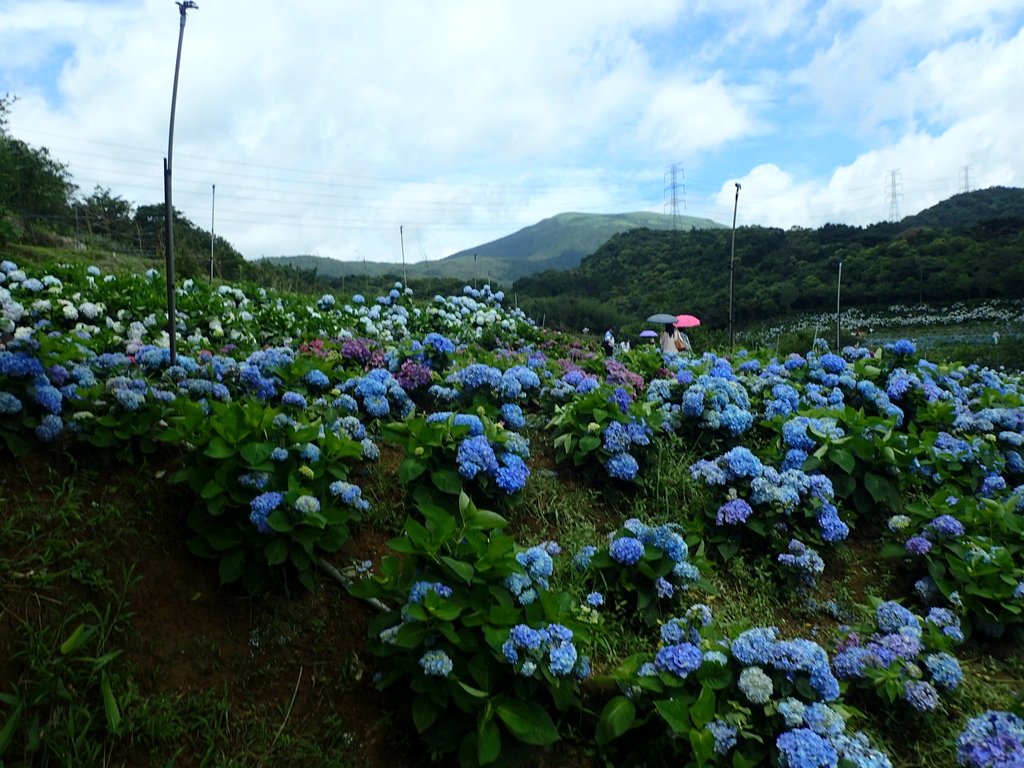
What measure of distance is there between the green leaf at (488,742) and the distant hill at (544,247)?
12.2 m

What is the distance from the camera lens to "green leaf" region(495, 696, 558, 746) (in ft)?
5.52

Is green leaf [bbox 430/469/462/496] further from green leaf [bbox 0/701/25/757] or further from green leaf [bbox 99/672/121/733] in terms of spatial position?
green leaf [bbox 0/701/25/757]

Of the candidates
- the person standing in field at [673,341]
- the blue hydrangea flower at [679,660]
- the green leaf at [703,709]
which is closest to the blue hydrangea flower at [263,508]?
the blue hydrangea flower at [679,660]

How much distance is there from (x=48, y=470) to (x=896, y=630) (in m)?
3.18

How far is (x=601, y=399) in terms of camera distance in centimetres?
348

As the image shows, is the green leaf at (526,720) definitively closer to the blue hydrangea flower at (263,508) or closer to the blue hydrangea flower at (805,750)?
the blue hydrangea flower at (805,750)

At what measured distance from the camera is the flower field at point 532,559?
178cm

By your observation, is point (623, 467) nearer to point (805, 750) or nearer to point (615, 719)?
point (615, 719)

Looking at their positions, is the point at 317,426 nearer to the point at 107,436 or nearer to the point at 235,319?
the point at 107,436

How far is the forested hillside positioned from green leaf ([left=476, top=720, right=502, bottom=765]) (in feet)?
31.2

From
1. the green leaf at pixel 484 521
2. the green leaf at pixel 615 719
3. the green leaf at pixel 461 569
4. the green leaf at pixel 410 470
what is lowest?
the green leaf at pixel 615 719

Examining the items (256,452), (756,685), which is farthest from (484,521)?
(756,685)

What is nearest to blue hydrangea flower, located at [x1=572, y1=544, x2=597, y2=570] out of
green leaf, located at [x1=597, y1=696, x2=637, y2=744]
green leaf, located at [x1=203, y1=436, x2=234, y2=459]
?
green leaf, located at [x1=597, y1=696, x2=637, y2=744]

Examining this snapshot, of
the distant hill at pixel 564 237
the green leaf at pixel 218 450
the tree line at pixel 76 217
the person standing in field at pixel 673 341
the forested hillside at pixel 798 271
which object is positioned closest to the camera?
the green leaf at pixel 218 450
